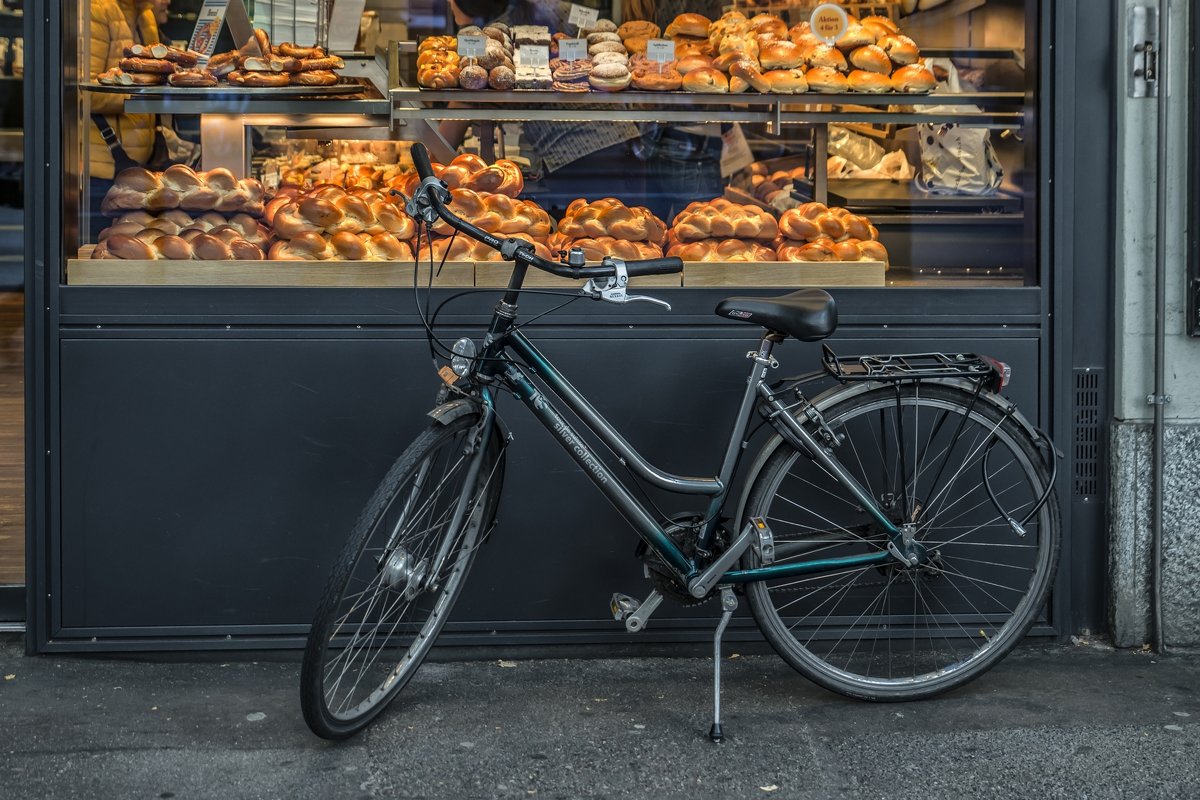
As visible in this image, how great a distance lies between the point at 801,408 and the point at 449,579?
1.12m

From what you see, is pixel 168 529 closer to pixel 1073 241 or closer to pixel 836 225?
pixel 836 225

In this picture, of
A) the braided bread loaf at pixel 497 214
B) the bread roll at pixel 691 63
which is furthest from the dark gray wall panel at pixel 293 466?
the bread roll at pixel 691 63

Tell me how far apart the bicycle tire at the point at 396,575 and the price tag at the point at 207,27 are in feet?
6.30

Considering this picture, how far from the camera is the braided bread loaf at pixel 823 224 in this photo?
4.72 metres

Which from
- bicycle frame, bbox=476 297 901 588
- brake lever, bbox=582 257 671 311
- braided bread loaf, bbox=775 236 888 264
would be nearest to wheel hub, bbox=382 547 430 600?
bicycle frame, bbox=476 297 901 588

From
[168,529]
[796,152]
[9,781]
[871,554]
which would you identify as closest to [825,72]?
[796,152]

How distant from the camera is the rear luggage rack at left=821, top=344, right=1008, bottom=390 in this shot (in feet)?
12.3

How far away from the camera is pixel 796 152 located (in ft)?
16.3

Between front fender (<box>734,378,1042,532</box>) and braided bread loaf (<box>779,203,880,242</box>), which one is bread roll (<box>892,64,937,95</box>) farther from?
front fender (<box>734,378,1042,532</box>)

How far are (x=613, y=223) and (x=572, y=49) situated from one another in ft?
2.32

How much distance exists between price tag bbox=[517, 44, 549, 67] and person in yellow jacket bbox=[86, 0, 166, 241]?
51.0 inches

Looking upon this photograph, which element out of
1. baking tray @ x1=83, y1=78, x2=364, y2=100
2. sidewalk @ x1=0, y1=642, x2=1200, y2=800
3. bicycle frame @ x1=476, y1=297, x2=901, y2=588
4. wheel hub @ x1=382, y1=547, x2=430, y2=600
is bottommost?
sidewalk @ x1=0, y1=642, x2=1200, y2=800

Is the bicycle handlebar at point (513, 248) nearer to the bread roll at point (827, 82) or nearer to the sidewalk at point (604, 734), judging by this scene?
the sidewalk at point (604, 734)

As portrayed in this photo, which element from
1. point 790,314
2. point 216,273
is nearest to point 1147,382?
point 790,314
